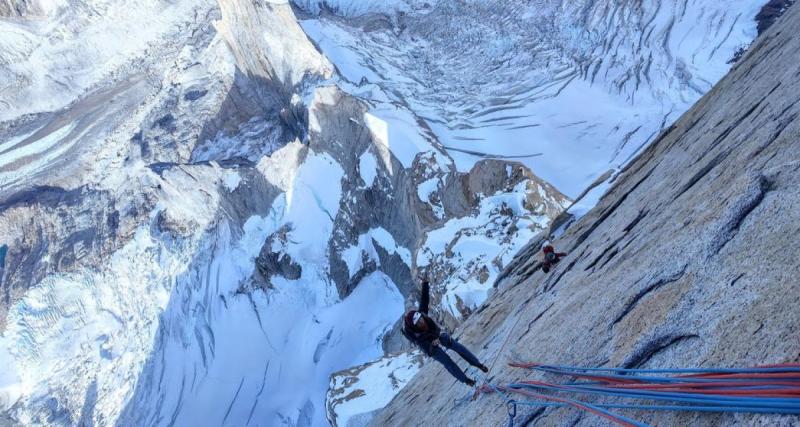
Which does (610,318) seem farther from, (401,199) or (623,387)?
(401,199)

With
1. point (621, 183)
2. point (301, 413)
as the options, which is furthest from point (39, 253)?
point (621, 183)

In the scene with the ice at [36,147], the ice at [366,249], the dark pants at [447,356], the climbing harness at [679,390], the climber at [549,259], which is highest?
the climbing harness at [679,390]

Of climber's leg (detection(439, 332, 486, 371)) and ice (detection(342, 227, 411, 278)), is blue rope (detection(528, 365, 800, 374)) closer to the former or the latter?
climber's leg (detection(439, 332, 486, 371))

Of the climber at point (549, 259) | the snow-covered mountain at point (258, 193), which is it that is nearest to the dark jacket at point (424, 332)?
the climber at point (549, 259)

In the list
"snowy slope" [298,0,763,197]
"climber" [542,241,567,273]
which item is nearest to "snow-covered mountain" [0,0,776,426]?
Answer: "snowy slope" [298,0,763,197]

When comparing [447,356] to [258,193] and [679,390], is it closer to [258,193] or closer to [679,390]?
[679,390]

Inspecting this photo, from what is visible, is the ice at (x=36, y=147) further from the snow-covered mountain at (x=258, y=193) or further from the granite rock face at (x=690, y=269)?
the granite rock face at (x=690, y=269)

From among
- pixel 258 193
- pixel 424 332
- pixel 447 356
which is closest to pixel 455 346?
pixel 447 356
